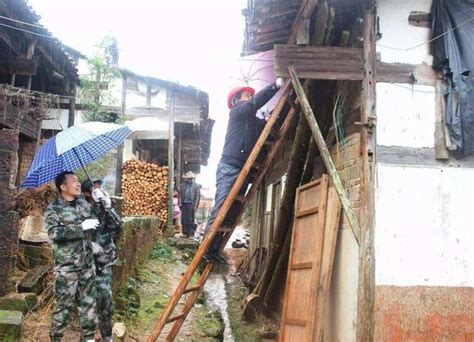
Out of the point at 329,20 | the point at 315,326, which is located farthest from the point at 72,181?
the point at 329,20

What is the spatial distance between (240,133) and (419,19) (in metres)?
2.56

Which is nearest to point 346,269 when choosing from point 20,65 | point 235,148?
point 235,148

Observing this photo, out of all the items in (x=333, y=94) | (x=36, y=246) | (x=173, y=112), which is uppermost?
(x=173, y=112)

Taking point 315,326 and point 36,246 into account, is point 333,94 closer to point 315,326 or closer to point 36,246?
point 315,326

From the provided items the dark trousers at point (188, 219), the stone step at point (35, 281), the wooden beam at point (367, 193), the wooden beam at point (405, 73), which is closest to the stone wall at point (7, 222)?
the stone step at point (35, 281)

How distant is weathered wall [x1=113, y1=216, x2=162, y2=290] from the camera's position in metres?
6.64

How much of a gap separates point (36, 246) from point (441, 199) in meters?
5.52

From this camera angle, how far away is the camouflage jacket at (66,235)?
4113 millimetres

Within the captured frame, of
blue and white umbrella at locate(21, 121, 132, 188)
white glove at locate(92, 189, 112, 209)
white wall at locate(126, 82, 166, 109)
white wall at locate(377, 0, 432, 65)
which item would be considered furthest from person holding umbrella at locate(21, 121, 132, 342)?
white wall at locate(126, 82, 166, 109)

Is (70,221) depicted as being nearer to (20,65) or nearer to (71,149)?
(71,149)

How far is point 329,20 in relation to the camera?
495cm

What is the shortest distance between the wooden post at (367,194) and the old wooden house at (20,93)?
390cm

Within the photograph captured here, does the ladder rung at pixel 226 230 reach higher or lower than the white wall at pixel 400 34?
lower

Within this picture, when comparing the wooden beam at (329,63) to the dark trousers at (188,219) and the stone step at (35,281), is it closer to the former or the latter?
the stone step at (35,281)
